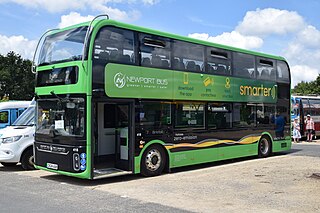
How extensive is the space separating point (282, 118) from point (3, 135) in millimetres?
11049

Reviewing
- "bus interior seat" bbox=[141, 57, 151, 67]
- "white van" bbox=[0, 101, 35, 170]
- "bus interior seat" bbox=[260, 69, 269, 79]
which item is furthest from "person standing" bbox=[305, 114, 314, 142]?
"white van" bbox=[0, 101, 35, 170]

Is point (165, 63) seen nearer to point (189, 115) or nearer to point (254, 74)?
point (189, 115)

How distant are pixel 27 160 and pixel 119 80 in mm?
4769

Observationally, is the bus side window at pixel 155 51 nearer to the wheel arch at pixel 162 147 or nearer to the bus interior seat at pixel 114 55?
the bus interior seat at pixel 114 55

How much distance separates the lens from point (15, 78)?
192 ft

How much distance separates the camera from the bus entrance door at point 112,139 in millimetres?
10727

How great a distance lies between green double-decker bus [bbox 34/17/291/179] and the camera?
9.71 meters

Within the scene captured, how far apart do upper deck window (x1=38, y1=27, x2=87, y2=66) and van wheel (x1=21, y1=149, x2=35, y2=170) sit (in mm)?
3274

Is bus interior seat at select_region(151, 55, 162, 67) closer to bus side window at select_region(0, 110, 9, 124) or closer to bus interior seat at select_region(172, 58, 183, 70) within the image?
bus interior seat at select_region(172, 58, 183, 70)

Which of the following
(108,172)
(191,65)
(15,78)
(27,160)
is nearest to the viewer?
(108,172)

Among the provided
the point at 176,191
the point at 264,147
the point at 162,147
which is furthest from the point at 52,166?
the point at 264,147

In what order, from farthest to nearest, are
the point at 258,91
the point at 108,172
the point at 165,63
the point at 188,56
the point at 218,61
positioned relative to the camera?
the point at 258,91, the point at 218,61, the point at 188,56, the point at 165,63, the point at 108,172

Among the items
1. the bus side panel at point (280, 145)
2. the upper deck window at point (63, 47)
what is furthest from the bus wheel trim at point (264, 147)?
the upper deck window at point (63, 47)

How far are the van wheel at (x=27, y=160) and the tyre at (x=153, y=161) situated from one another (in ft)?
Result: 13.5
